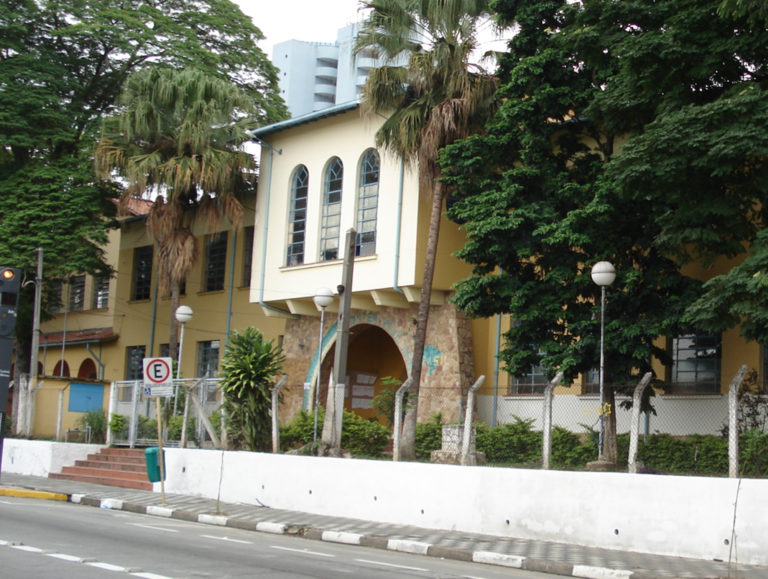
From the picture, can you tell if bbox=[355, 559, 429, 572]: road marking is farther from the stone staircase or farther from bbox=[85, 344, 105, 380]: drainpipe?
bbox=[85, 344, 105, 380]: drainpipe

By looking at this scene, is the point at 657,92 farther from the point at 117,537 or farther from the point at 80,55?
the point at 80,55

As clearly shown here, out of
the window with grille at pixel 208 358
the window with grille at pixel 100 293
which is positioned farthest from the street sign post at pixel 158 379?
the window with grille at pixel 100 293

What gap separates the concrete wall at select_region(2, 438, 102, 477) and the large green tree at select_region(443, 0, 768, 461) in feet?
39.4

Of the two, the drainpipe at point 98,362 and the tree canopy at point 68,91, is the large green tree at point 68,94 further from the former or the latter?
the drainpipe at point 98,362

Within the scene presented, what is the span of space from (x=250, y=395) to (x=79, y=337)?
18.4m

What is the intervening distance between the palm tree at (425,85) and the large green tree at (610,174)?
158 cm

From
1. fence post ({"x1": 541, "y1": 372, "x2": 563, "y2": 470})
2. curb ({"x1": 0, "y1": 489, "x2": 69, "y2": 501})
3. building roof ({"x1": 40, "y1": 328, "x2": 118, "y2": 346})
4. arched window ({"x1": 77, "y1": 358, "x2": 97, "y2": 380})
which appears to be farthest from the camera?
arched window ({"x1": 77, "y1": 358, "x2": 97, "y2": 380})

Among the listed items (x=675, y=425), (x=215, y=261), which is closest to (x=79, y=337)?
(x=215, y=261)

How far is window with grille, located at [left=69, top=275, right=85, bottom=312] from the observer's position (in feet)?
124

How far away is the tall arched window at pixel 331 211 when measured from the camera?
25.7m

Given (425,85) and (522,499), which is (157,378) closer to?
(522,499)

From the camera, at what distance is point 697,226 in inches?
595

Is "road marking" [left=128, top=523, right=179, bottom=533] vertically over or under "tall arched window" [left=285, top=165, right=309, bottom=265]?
under

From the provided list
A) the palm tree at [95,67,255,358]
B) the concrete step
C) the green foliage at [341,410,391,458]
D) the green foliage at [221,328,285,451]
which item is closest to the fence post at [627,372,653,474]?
the green foliage at [341,410,391,458]
